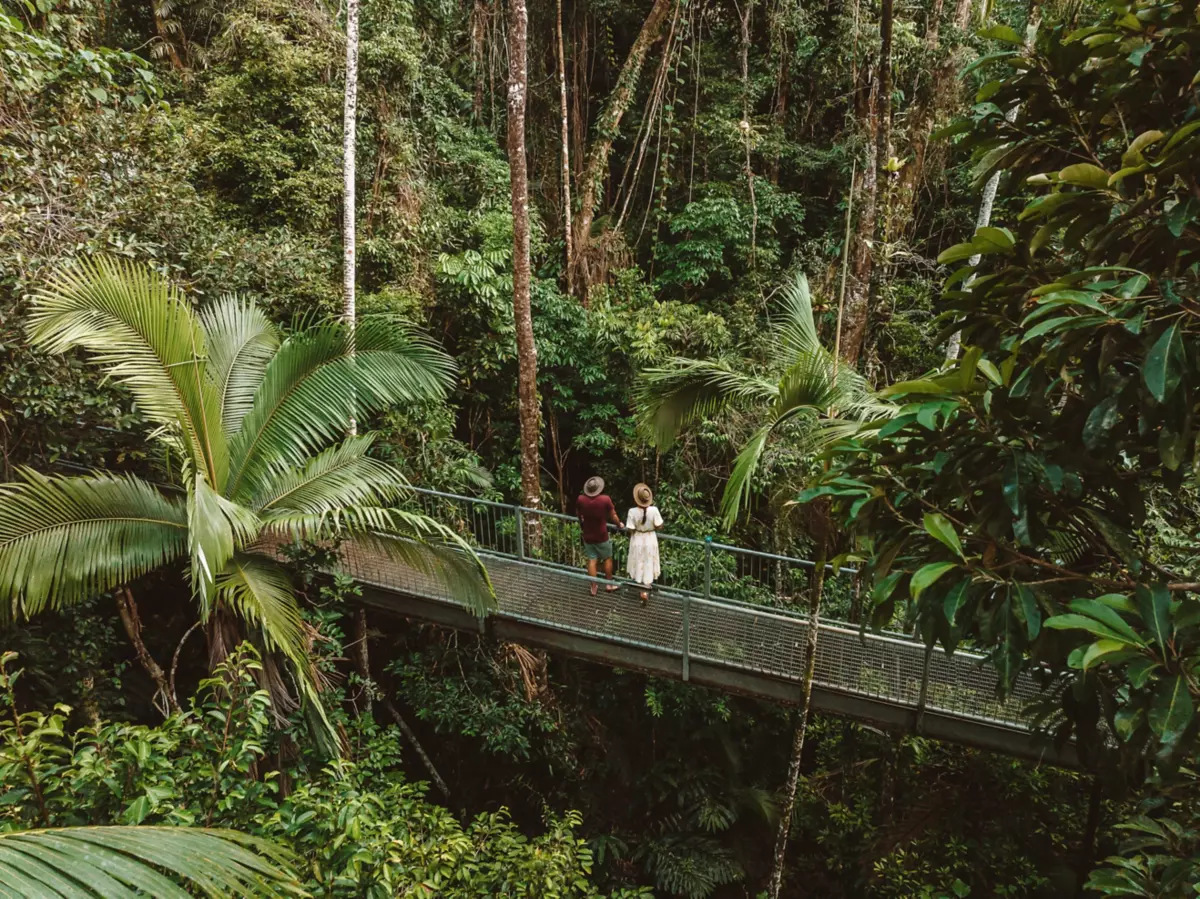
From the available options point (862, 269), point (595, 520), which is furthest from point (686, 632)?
point (862, 269)

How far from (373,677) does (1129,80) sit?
8025 millimetres

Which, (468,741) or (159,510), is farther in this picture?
(468,741)

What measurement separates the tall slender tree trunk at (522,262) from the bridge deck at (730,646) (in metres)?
0.88

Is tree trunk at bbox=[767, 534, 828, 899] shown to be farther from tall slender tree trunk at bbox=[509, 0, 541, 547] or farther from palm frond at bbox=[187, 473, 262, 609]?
palm frond at bbox=[187, 473, 262, 609]

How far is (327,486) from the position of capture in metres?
4.77

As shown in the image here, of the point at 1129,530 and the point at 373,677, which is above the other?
the point at 1129,530

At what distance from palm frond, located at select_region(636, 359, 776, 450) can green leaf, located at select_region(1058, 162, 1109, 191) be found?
2922 mm

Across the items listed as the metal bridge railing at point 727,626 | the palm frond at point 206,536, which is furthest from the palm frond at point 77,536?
the metal bridge railing at point 727,626

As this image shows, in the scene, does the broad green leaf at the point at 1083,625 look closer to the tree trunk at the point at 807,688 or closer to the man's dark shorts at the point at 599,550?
the tree trunk at the point at 807,688

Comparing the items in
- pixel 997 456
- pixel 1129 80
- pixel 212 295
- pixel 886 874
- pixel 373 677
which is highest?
pixel 1129 80

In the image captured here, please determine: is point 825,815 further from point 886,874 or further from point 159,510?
point 159,510

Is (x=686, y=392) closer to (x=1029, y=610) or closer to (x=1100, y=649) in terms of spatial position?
(x=1029, y=610)

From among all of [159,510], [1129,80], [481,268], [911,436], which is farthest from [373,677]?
[1129,80]

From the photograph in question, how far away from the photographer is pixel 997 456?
2414 millimetres
